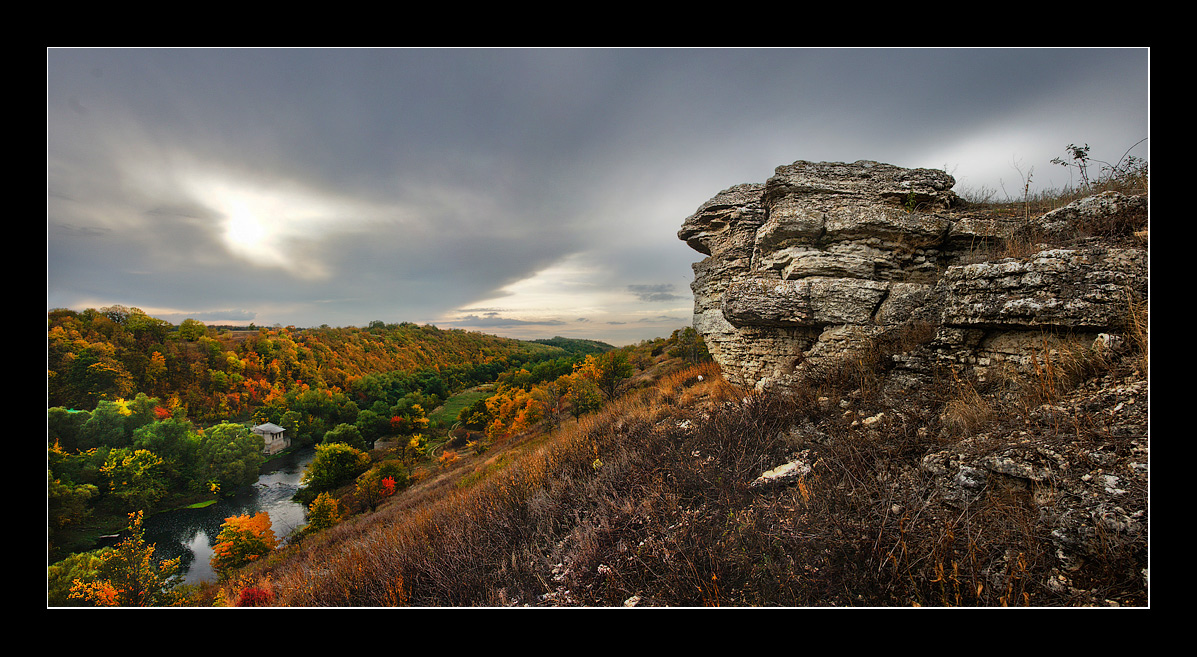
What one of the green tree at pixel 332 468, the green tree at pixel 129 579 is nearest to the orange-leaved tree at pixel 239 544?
the green tree at pixel 129 579

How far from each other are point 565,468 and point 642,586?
2.89m

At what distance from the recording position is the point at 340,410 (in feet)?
129

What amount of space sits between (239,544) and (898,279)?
30147mm

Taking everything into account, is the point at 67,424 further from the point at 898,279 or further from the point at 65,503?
the point at 898,279

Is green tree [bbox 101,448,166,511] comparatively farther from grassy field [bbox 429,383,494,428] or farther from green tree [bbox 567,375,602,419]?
green tree [bbox 567,375,602,419]

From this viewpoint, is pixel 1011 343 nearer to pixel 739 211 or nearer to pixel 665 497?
pixel 665 497

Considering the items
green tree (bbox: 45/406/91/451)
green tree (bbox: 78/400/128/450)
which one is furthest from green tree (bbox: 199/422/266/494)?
green tree (bbox: 45/406/91/451)

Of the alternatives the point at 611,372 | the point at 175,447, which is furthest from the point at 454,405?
the point at 611,372

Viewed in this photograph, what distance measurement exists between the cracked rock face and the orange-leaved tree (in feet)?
85.9

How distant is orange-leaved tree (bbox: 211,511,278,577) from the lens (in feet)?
59.3

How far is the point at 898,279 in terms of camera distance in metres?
6.16

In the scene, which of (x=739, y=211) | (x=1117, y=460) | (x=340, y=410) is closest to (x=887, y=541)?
(x=1117, y=460)

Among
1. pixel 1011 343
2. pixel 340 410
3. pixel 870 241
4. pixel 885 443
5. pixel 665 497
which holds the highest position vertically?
pixel 870 241

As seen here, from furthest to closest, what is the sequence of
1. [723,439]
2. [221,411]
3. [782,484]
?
[221,411]
[723,439]
[782,484]
